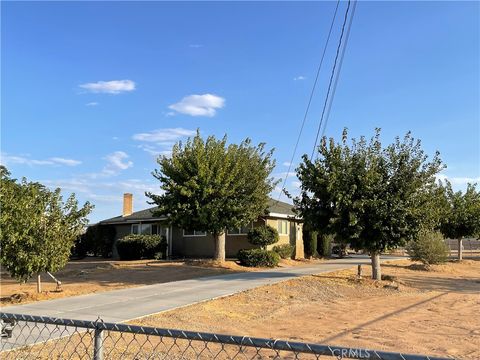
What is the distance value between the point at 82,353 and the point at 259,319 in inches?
190

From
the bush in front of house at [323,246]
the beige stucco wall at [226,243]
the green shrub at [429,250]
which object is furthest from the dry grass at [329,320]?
the bush in front of house at [323,246]

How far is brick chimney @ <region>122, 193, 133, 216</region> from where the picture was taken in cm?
3807

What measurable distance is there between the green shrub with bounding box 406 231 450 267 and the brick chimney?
21.5 meters

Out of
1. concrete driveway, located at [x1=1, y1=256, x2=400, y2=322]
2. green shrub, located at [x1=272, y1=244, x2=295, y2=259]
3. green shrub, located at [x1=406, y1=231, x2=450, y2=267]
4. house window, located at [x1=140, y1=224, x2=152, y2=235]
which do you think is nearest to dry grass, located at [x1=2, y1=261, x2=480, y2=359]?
concrete driveway, located at [x1=1, y1=256, x2=400, y2=322]

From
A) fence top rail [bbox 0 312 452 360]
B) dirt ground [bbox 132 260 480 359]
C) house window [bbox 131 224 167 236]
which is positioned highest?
house window [bbox 131 224 167 236]

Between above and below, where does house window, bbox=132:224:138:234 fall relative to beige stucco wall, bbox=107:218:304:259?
above

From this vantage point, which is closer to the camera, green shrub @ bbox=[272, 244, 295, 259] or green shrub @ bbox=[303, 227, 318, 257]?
green shrub @ bbox=[272, 244, 295, 259]

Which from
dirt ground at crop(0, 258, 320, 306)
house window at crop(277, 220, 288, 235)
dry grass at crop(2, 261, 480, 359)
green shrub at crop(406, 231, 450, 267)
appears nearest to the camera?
dry grass at crop(2, 261, 480, 359)

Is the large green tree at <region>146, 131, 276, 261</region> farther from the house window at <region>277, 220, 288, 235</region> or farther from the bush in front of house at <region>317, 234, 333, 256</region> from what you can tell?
the bush in front of house at <region>317, 234, 333, 256</region>

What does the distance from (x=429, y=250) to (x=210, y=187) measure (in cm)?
1222

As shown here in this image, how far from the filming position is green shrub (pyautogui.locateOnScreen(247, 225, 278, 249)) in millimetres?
26641

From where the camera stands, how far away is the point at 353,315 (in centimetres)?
1202

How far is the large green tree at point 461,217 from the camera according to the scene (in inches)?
1324

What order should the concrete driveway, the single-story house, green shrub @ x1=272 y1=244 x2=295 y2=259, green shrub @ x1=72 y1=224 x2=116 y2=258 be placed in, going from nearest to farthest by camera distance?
1. the concrete driveway
2. green shrub @ x1=272 y1=244 x2=295 y2=259
3. the single-story house
4. green shrub @ x1=72 y1=224 x2=116 y2=258
